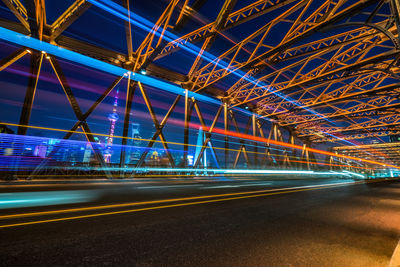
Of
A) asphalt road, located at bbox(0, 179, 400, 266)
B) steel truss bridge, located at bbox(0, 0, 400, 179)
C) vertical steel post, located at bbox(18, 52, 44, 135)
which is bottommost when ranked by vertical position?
asphalt road, located at bbox(0, 179, 400, 266)

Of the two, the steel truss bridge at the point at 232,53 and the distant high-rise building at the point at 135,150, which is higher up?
the steel truss bridge at the point at 232,53

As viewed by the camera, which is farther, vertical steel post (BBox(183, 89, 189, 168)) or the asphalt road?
vertical steel post (BBox(183, 89, 189, 168))

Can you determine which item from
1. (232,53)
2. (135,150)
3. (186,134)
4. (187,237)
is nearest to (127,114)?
(135,150)

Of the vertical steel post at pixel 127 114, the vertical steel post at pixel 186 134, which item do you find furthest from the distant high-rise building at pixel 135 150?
the vertical steel post at pixel 186 134

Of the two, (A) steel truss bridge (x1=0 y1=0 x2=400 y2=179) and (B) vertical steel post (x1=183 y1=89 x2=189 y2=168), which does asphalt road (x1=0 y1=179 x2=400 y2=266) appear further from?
(B) vertical steel post (x1=183 y1=89 x2=189 y2=168)

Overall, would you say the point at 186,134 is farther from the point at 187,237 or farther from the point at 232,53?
the point at 187,237

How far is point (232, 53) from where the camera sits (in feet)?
45.6

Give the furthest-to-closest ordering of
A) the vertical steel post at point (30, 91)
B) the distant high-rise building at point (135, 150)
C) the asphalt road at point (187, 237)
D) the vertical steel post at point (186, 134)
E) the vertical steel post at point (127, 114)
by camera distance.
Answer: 1. the vertical steel post at point (186, 134)
2. the distant high-rise building at point (135, 150)
3. the vertical steel post at point (127, 114)
4. the vertical steel post at point (30, 91)
5. the asphalt road at point (187, 237)

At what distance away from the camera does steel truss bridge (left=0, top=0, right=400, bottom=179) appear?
891cm

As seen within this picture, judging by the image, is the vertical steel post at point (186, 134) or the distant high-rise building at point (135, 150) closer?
the distant high-rise building at point (135, 150)

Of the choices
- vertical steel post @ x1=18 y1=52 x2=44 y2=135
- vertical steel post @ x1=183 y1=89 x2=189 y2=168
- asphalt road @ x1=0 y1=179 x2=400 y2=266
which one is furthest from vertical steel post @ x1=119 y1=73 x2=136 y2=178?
asphalt road @ x1=0 y1=179 x2=400 y2=266

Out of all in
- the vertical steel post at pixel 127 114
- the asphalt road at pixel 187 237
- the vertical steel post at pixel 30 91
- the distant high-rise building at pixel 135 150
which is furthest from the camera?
the distant high-rise building at pixel 135 150

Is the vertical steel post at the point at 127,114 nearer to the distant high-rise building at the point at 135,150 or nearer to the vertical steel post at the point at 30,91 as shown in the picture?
the distant high-rise building at the point at 135,150

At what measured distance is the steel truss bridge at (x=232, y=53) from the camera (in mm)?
8906
